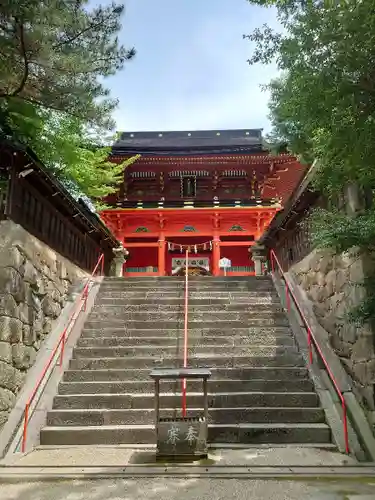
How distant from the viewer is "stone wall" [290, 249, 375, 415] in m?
5.34

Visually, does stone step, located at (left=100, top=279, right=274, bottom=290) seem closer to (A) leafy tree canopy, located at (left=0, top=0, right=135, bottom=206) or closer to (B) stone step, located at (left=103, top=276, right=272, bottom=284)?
(B) stone step, located at (left=103, top=276, right=272, bottom=284)

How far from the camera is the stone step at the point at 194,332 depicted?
754 centimetres

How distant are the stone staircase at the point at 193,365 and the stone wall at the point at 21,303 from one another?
27.1 inches

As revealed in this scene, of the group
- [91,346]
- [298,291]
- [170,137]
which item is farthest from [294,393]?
[170,137]

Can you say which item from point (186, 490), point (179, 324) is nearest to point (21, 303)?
point (179, 324)

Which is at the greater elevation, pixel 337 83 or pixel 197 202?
pixel 197 202

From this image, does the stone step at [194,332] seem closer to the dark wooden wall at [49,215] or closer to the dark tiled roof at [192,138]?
the dark wooden wall at [49,215]

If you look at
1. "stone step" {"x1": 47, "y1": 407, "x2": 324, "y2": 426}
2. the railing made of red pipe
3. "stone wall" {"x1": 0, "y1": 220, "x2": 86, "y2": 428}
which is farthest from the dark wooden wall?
"stone step" {"x1": 47, "y1": 407, "x2": 324, "y2": 426}

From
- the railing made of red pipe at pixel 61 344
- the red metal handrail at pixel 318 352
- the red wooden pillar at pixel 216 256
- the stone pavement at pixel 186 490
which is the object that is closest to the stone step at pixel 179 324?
the railing made of red pipe at pixel 61 344

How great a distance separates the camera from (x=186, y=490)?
3.66 meters

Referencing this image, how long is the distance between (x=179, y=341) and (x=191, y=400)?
1.59 m

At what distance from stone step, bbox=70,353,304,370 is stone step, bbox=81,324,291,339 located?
2.60 feet

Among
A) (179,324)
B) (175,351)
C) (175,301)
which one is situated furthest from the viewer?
(175,301)

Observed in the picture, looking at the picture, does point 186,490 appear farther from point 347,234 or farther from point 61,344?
point 61,344
